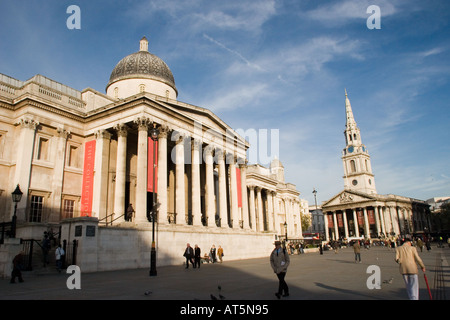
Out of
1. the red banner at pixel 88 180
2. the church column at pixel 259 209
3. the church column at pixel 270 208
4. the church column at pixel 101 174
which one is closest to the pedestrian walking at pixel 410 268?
the church column at pixel 101 174

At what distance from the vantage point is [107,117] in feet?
88.7

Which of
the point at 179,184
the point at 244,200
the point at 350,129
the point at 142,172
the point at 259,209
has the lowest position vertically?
the point at 244,200

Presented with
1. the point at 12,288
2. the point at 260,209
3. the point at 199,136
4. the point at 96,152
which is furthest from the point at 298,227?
the point at 12,288

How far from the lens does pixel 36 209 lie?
955 inches

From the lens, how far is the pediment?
3745 inches

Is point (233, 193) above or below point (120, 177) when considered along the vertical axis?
below

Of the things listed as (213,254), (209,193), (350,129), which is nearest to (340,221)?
(350,129)

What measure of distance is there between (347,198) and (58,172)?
9005cm

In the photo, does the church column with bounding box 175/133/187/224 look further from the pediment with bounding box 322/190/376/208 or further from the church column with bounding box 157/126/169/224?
the pediment with bounding box 322/190/376/208

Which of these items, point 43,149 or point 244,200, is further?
point 244,200

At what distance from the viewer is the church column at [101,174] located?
25.2 metres

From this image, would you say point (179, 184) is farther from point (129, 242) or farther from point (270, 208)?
point (270, 208)

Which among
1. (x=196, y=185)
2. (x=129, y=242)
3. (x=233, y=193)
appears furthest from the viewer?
(x=233, y=193)

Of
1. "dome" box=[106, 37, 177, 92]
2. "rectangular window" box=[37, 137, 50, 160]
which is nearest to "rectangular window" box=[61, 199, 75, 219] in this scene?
"rectangular window" box=[37, 137, 50, 160]
